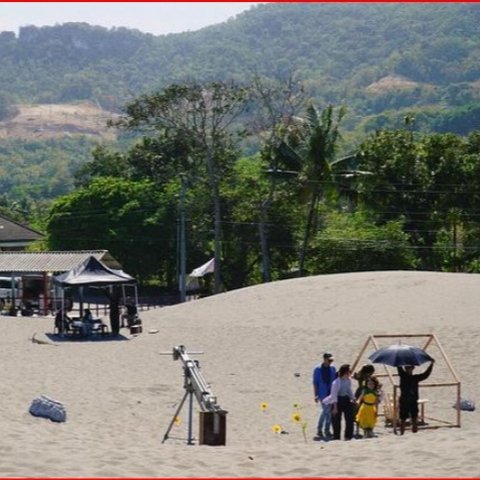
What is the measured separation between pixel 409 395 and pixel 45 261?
26.8 m

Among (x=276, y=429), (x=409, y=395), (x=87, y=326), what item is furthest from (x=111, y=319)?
(x=409, y=395)

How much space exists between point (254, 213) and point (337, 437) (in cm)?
4060

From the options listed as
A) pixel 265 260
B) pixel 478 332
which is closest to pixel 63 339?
pixel 478 332

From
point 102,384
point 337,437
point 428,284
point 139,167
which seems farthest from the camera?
point 139,167

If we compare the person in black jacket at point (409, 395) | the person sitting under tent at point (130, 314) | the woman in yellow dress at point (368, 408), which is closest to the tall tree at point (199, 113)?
the person sitting under tent at point (130, 314)

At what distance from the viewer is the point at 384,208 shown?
53.2 meters

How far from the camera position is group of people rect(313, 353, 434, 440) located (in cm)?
1602

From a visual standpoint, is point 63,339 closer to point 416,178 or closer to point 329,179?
point 329,179

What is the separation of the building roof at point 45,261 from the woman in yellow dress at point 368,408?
80.9ft

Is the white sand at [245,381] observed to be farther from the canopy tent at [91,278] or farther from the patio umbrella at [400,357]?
the canopy tent at [91,278]

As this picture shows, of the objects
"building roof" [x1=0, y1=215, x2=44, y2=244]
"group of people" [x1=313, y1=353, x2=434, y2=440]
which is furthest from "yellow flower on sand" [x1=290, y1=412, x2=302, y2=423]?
"building roof" [x1=0, y1=215, x2=44, y2=244]

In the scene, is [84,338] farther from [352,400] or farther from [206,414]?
[206,414]

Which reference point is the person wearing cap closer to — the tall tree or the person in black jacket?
the person in black jacket

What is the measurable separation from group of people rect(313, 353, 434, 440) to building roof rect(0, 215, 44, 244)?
57.5m
